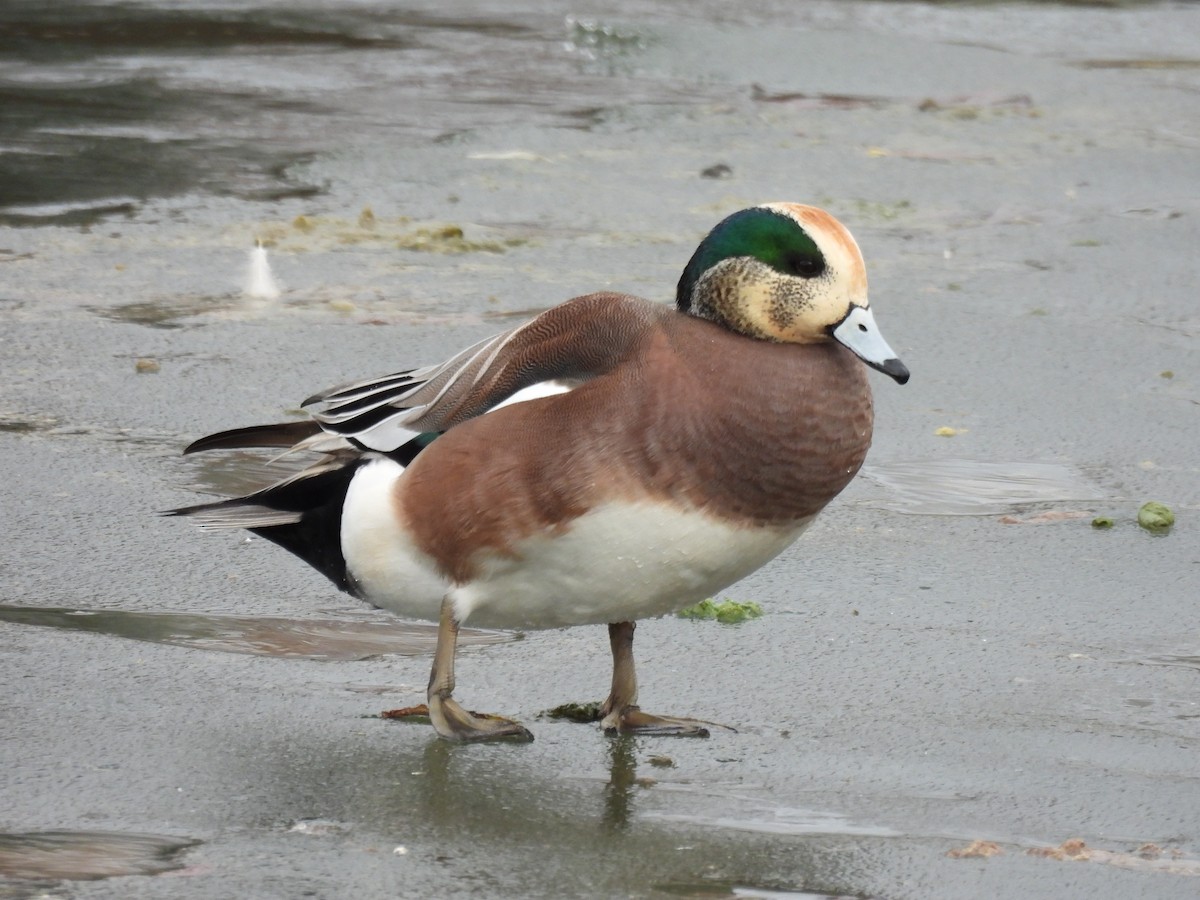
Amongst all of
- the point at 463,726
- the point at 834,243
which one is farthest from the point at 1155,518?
the point at 463,726

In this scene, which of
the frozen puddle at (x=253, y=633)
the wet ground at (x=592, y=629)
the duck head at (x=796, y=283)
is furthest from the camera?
the frozen puddle at (x=253, y=633)

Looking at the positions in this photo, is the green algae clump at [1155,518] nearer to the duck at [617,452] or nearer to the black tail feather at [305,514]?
the duck at [617,452]

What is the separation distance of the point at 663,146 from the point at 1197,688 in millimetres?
5757

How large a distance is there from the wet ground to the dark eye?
36.2 inches

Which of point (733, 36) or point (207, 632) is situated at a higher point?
point (733, 36)

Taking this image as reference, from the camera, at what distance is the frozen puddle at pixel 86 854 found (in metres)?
3.04

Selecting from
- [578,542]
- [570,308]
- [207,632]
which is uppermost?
[570,308]

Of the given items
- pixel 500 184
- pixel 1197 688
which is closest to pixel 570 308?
pixel 1197 688

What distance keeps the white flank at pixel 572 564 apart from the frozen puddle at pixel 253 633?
0.36m

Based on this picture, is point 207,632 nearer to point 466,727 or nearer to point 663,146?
point 466,727

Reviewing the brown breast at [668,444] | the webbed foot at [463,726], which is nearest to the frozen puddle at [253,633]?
the webbed foot at [463,726]

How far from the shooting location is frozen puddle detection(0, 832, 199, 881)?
3.04m

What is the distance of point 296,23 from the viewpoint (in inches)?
485

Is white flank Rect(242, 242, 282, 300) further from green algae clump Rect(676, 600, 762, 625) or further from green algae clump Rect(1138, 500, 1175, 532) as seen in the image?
green algae clump Rect(1138, 500, 1175, 532)
